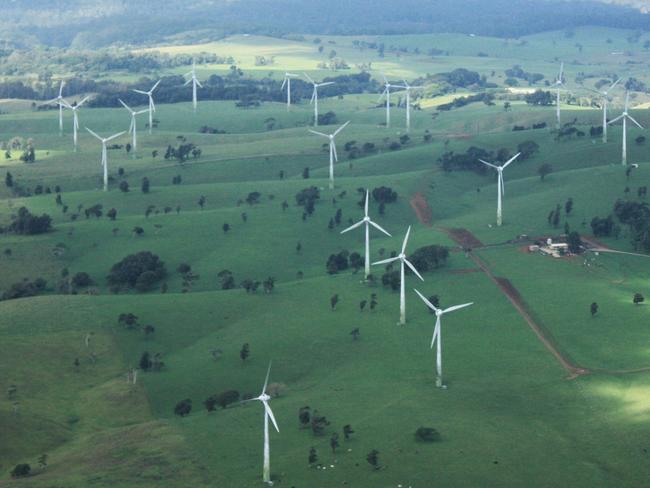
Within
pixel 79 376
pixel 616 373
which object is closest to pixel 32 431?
pixel 79 376

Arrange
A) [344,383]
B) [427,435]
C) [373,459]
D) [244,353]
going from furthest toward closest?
Answer: [244,353]
[344,383]
[427,435]
[373,459]

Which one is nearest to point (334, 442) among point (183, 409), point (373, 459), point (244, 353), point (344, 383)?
point (373, 459)

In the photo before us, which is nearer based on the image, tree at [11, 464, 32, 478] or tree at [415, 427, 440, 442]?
tree at [11, 464, 32, 478]

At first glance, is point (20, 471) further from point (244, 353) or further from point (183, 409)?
point (244, 353)

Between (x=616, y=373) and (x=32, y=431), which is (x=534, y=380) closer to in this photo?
(x=616, y=373)

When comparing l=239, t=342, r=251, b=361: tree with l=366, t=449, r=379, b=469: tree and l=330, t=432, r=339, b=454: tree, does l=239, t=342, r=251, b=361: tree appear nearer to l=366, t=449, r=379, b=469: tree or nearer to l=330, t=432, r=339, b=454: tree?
l=330, t=432, r=339, b=454: tree

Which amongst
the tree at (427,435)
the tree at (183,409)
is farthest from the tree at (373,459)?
the tree at (183,409)

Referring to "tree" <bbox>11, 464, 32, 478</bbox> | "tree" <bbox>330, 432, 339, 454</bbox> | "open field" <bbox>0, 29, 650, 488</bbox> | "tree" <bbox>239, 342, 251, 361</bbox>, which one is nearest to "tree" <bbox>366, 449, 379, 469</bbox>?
"open field" <bbox>0, 29, 650, 488</bbox>

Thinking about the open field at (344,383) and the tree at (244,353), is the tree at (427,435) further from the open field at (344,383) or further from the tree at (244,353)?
the tree at (244,353)
